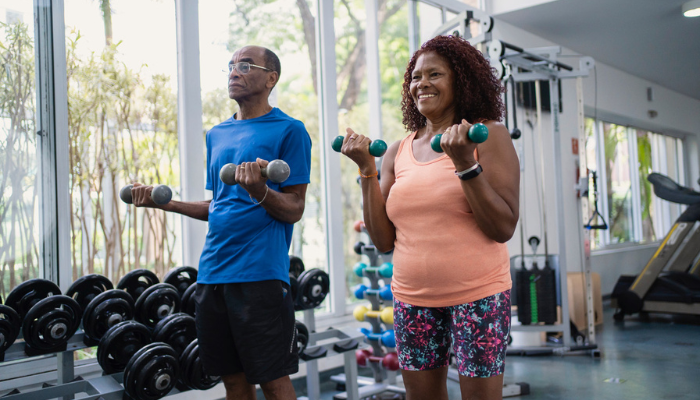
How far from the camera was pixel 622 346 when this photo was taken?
378 centimetres

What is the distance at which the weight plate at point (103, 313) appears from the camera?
6.17 feet

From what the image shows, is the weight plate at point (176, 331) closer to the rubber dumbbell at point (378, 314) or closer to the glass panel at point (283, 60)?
the rubber dumbbell at point (378, 314)

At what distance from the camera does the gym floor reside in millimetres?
2738

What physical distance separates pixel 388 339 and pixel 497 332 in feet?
5.47

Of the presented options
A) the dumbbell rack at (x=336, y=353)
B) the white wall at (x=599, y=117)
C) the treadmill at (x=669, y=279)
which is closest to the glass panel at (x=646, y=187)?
the white wall at (x=599, y=117)

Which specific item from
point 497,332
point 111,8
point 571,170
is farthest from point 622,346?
point 111,8

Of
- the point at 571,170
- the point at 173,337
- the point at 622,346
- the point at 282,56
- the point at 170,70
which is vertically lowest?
the point at 622,346

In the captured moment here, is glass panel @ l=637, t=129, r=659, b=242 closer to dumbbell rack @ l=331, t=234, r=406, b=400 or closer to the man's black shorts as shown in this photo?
dumbbell rack @ l=331, t=234, r=406, b=400

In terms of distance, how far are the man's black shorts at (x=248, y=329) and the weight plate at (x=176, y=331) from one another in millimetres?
506

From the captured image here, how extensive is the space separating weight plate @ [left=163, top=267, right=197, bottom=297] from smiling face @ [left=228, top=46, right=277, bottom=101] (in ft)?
3.08

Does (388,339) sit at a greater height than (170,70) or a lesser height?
lesser

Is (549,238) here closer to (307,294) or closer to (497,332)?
(307,294)

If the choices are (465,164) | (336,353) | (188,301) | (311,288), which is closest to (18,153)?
Answer: (188,301)

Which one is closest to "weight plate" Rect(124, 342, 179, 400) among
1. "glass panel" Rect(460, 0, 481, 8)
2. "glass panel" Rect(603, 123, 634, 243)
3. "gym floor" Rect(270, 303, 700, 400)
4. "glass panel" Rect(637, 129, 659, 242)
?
"gym floor" Rect(270, 303, 700, 400)
